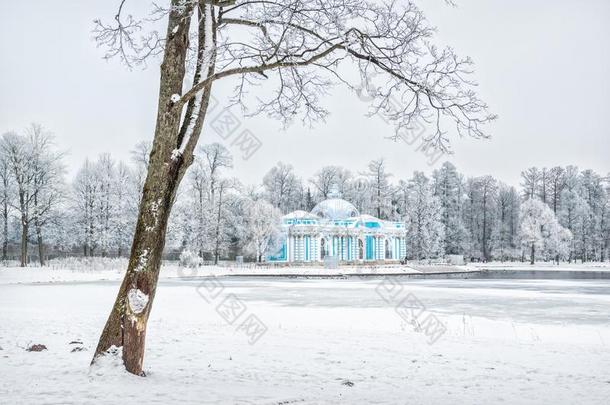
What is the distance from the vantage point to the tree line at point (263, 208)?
4522 centimetres

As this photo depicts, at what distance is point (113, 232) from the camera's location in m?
54.2

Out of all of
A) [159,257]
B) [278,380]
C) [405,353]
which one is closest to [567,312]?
[405,353]

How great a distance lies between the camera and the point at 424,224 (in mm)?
66562

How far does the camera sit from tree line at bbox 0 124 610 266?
45.2m

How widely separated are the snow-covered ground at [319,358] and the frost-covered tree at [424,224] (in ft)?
160

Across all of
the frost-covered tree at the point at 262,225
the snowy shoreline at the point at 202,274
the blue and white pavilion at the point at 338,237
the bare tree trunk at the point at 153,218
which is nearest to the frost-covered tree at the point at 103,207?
the snowy shoreline at the point at 202,274

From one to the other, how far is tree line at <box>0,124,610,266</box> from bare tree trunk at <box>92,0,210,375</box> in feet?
129

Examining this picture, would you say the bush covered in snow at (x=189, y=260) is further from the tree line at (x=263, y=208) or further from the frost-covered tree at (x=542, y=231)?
the frost-covered tree at (x=542, y=231)

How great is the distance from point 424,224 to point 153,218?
6187cm

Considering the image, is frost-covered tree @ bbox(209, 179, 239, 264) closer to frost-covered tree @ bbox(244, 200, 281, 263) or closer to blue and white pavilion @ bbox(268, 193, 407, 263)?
frost-covered tree @ bbox(244, 200, 281, 263)

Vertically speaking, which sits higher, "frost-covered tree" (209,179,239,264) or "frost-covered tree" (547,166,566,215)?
"frost-covered tree" (547,166,566,215)

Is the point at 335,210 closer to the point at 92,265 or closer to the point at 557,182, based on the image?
the point at 92,265

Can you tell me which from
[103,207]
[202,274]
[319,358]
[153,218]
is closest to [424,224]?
[202,274]

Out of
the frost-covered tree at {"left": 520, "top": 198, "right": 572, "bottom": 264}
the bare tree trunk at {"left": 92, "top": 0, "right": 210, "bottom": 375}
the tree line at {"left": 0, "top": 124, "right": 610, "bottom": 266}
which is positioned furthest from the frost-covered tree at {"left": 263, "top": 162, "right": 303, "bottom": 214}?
the bare tree trunk at {"left": 92, "top": 0, "right": 210, "bottom": 375}
